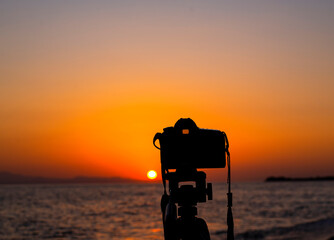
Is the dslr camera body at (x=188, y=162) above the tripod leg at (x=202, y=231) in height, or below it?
above

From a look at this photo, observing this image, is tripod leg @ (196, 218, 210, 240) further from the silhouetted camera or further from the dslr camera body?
the silhouetted camera

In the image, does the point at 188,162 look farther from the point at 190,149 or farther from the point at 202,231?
the point at 202,231

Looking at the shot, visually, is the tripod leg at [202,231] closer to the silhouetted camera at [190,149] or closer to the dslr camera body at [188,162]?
the dslr camera body at [188,162]

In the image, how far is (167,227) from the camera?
2.36 m

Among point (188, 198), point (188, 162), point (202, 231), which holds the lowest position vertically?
point (202, 231)

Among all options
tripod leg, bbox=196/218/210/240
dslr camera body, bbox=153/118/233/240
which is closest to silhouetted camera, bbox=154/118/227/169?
dslr camera body, bbox=153/118/233/240

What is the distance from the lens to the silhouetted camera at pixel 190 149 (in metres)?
2.68

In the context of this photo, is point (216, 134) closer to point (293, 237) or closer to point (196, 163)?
point (196, 163)

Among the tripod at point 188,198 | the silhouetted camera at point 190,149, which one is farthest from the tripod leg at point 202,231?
the silhouetted camera at point 190,149

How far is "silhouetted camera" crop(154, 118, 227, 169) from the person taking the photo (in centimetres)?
268

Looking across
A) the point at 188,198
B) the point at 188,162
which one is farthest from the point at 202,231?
the point at 188,162

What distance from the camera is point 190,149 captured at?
106 inches

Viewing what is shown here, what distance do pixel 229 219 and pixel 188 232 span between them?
289 millimetres

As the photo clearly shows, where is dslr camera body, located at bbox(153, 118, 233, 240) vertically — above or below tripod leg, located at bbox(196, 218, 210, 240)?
above
